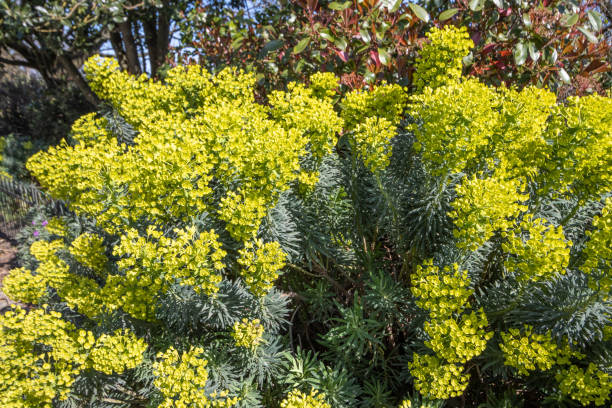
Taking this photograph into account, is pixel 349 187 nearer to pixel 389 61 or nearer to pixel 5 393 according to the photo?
pixel 389 61

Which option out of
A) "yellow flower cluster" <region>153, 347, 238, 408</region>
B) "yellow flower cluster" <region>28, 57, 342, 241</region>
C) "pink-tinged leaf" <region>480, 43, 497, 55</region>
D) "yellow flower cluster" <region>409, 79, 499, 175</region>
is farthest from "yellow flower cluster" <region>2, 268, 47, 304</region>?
"pink-tinged leaf" <region>480, 43, 497, 55</region>

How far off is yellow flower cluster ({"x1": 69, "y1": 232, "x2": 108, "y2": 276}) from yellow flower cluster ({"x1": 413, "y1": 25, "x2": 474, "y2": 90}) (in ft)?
8.74

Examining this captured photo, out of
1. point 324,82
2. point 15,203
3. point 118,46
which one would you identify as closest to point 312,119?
point 324,82

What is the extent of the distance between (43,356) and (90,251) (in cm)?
89

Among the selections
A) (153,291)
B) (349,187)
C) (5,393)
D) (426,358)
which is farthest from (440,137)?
(5,393)

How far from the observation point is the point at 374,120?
2.19 metres

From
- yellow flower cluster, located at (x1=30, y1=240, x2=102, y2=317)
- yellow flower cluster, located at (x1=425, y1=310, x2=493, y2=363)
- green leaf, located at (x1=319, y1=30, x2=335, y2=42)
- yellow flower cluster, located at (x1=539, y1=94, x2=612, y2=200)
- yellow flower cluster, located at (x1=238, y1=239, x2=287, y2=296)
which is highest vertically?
green leaf, located at (x1=319, y1=30, x2=335, y2=42)

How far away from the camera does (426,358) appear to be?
1919 millimetres

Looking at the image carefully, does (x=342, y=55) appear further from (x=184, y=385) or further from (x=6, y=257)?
(x=6, y=257)

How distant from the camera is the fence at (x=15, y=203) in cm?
637

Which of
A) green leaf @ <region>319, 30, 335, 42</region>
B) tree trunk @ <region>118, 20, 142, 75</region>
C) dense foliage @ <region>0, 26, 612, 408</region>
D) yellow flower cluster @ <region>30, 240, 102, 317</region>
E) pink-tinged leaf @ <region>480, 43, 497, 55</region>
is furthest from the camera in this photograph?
tree trunk @ <region>118, 20, 142, 75</region>

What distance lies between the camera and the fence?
6367 millimetres

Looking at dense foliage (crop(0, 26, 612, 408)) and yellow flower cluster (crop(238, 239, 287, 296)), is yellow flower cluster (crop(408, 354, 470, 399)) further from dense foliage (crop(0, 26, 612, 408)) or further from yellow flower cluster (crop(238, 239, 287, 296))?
yellow flower cluster (crop(238, 239, 287, 296))

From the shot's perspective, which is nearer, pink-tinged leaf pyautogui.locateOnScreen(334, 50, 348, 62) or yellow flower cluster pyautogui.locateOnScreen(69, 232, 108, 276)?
yellow flower cluster pyautogui.locateOnScreen(69, 232, 108, 276)
